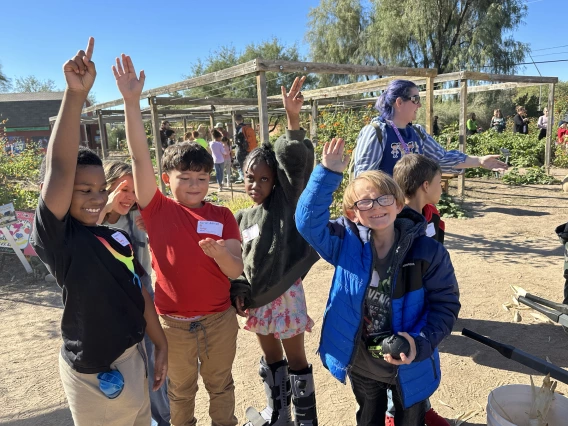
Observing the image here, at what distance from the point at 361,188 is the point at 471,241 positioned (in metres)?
5.21

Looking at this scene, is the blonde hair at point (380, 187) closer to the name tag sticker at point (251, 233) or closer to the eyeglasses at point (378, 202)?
the eyeglasses at point (378, 202)

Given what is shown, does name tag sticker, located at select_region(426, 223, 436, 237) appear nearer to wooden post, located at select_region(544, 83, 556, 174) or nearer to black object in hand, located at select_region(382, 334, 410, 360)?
black object in hand, located at select_region(382, 334, 410, 360)

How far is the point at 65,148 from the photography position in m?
1.36

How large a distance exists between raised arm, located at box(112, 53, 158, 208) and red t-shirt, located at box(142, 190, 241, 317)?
0.44ft

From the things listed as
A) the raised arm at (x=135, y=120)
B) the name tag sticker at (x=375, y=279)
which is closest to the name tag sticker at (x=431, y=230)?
the name tag sticker at (x=375, y=279)

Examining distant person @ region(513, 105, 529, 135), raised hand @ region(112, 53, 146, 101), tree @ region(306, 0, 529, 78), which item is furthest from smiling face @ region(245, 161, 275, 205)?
tree @ region(306, 0, 529, 78)

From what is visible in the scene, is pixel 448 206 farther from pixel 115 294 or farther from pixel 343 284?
pixel 115 294

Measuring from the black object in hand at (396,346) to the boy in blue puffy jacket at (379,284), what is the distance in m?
0.02

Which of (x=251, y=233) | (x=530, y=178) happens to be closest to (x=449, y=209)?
(x=530, y=178)

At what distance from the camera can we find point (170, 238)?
1.92m

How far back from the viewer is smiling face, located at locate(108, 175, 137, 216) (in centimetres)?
207

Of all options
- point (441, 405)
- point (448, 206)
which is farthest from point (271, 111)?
point (441, 405)

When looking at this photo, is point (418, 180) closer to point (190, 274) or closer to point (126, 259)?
point (190, 274)

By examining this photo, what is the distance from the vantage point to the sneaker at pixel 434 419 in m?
2.34
